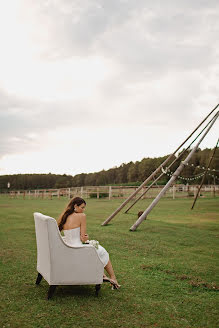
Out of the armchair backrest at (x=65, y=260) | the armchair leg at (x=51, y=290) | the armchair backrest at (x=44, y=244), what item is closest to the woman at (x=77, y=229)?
the armchair backrest at (x=65, y=260)

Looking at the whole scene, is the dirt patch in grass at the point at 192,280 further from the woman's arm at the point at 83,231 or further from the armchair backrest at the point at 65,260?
the woman's arm at the point at 83,231

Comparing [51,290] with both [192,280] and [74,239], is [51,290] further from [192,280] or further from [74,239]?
[192,280]

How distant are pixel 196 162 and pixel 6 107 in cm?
7667

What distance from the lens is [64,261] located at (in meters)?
4.52

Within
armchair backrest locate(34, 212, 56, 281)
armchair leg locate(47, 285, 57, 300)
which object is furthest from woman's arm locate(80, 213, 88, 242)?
armchair leg locate(47, 285, 57, 300)

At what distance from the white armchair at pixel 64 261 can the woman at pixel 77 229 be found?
0.66 ft

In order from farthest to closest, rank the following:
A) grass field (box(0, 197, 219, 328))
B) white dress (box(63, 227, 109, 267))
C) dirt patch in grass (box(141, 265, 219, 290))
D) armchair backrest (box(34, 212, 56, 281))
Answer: dirt patch in grass (box(141, 265, 219, 290)), white dress (box(63, 227, 109, 267)), armchair backrest (box(34, 212, 56, 281)), grass field (box(0, 197, 219, 328))

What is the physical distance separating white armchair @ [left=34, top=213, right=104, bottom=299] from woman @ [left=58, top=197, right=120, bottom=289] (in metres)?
0.20

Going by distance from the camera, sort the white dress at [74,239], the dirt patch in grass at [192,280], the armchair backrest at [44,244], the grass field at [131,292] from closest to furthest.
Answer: the grass field at [131,292] → the armchair backrest at [44,244] → the white dress at [74,239] → the dirt patch in grass at [192,280]

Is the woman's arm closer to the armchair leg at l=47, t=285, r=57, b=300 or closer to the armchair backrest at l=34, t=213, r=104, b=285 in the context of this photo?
the armchair backrest at l=34, t=213, r=104, b=285

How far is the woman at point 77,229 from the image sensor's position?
486 cm

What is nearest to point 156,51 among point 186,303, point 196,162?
point 186,303

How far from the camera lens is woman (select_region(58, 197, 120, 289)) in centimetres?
486

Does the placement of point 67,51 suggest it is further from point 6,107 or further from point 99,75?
point 6,107
